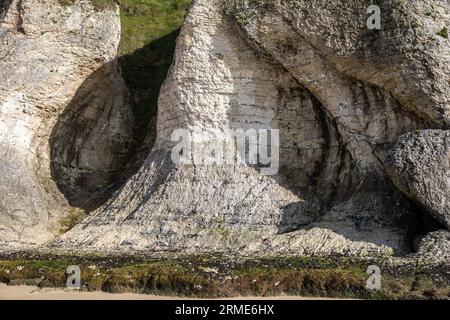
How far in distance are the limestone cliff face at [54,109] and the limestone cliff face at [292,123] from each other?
237 cm

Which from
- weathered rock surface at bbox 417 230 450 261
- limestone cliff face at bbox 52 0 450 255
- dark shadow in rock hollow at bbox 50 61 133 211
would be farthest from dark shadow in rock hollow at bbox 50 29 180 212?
weathered rock surface at bbox 417 230 450 261

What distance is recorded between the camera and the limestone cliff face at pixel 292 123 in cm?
2055

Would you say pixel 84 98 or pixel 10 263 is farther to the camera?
pixel 84 98

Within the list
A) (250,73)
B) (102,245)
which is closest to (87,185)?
(102,245)

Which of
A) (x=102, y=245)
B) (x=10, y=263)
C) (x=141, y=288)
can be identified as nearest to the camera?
(x=141, y=288)

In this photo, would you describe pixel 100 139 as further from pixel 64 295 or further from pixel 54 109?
pixel 64 295

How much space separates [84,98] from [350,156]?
1122 centimetres

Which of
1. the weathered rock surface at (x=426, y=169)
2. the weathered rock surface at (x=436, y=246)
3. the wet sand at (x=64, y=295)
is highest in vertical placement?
the weathered rock surface at (x=426, y=169)

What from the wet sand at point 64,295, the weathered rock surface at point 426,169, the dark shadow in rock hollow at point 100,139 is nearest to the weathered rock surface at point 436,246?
the weathered rock surface at point 426,169

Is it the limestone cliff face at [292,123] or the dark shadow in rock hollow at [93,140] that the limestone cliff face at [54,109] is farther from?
the limestone cliff face at [292,123]

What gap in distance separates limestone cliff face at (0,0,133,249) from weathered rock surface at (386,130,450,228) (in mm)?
11970

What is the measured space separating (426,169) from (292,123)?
20.2ft

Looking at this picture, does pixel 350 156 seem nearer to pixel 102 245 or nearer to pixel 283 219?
pixel 283 219

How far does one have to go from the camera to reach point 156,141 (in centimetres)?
2525
